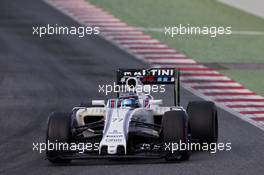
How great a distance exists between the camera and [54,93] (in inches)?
1111

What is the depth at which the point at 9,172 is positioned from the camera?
1742 centimetres

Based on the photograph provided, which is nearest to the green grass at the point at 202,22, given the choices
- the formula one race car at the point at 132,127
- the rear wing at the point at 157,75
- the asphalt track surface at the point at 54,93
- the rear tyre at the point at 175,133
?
the asphalt track surface at the point at 54,93

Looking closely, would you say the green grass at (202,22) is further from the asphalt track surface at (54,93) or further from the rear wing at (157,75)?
the rear wing at (157,75)

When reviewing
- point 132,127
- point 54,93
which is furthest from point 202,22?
point 132,127

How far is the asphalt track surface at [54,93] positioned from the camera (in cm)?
1770

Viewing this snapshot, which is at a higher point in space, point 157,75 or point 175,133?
point 157,75

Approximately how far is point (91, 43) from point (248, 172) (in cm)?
2086

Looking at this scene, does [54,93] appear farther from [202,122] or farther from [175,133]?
[175,133]

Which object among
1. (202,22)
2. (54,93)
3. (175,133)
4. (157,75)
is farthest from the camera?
(202,22)

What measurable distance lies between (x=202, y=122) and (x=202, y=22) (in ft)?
69.4

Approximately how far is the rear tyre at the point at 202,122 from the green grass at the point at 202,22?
481 inches

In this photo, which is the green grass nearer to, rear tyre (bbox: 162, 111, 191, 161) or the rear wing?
the rear wing

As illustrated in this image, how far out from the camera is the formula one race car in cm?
1791

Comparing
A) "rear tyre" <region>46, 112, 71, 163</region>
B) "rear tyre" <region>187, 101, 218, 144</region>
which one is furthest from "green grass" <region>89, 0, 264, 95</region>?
"rear tyre" <region>46, 112, 71, 163</region>
